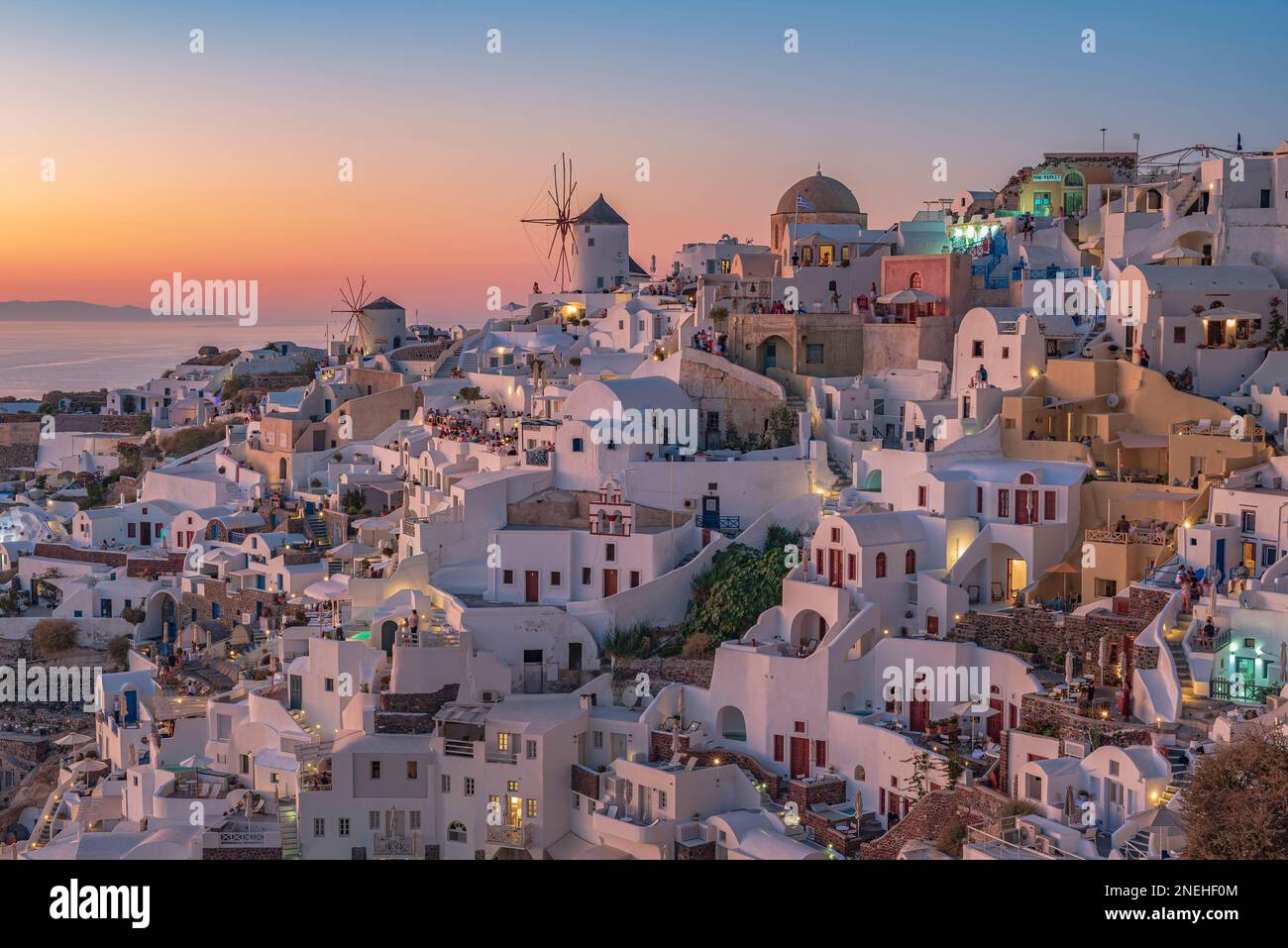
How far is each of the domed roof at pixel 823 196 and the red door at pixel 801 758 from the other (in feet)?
60.1

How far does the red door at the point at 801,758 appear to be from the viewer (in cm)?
1988

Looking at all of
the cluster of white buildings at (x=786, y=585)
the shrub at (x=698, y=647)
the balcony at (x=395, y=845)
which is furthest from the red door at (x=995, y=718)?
the balcony at (x=395, y=845)

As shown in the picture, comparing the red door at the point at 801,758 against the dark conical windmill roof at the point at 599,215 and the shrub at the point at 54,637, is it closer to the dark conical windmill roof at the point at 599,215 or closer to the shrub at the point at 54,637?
the shrub at the point at 54,637

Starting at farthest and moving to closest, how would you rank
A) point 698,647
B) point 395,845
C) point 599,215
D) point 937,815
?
point 599,215, point 698,647, point 395,845, point 937,815

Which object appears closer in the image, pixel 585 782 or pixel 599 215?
pixel 585 782

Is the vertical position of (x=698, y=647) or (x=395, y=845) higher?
(x=698, y=647)

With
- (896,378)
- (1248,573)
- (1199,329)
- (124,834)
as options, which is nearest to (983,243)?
(896,378)

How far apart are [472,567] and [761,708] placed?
6.34 metres

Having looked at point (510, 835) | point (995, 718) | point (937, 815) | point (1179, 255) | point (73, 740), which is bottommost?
point (73, 740)

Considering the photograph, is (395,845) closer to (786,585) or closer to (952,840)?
(786,585)

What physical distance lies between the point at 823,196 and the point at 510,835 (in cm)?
2031

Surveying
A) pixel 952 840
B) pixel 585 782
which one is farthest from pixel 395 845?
pixel 952 840

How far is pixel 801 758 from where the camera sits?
19938 mm

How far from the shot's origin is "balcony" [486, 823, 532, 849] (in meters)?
19.8
